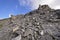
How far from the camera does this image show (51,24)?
28156 mm

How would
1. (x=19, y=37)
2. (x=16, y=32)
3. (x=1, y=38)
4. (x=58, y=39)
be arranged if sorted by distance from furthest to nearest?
(x=1, y=38), (x=16, y=32), (x=19, y=37), (x=58, y=39)

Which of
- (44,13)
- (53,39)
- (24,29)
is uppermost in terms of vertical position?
(44,13)

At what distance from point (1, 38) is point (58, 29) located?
39.9 feet

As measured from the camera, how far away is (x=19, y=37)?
2502cm

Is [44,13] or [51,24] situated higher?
[44,13]

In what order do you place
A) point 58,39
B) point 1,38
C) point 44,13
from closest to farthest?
point 58,39 < point 1,38 < point 44,13

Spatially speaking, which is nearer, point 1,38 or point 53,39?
point 53,39

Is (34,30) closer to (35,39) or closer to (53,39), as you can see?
(35,39)

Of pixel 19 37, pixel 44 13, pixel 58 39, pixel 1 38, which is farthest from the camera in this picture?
pixel 44 13

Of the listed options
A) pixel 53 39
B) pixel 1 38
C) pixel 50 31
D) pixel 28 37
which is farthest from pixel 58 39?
pixel 1 38

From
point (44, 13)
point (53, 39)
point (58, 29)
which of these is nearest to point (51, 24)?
point (58, 29)

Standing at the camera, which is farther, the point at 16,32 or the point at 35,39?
A: the point at 16,32

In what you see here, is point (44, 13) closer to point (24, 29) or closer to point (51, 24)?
point (51, 24)

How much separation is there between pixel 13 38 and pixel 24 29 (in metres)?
3.37
